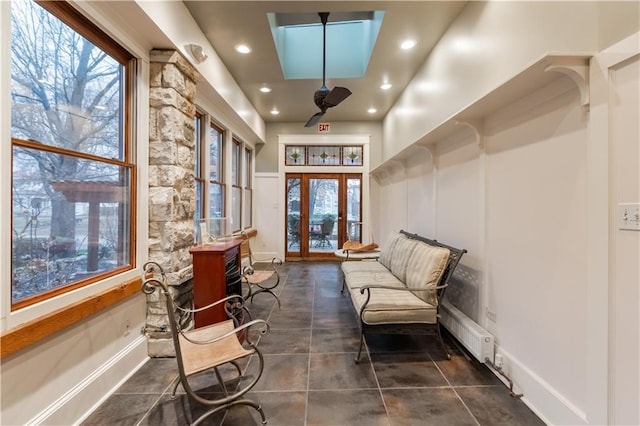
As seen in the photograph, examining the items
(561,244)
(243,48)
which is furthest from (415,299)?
(243,48)

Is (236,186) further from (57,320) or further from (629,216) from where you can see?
(629,216)

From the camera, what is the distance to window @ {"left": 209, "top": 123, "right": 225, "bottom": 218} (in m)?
4.06

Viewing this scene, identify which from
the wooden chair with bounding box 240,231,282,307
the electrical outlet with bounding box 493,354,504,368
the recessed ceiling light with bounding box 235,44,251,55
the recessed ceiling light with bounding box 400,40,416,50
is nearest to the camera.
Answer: the electrical outlet with bounding box 493,354,504,368

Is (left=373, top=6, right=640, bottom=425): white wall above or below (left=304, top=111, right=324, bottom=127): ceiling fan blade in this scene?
below

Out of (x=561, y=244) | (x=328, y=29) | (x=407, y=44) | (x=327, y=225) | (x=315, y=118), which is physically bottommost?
(x=327, y=225)

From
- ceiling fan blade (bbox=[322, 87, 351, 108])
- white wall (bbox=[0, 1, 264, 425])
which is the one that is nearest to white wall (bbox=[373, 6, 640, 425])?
ceiling fan blade (bbox=[322, 87, 351, 108])

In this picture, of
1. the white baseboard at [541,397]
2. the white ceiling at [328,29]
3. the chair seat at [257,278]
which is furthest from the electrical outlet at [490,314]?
the white ceiling at [328,29]

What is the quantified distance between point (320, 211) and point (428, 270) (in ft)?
13.9

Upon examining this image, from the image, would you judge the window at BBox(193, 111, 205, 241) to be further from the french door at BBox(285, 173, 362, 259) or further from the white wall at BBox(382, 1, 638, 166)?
the french door at BBox(285, 173, 362, 259)

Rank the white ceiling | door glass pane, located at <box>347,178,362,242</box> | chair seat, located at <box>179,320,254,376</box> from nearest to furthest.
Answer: chair seat, located at <box>179,320,254,376</box> → the white ceiling → door glass pane, located at <box>347,178,362,242</box>

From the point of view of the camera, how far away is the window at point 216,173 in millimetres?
4059

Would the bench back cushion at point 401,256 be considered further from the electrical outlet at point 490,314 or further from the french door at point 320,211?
the french door at point 320,211

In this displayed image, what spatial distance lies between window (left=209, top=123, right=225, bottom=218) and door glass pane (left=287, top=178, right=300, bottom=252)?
2.21 metres

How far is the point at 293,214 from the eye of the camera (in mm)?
6633
